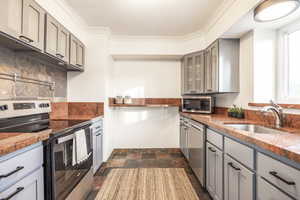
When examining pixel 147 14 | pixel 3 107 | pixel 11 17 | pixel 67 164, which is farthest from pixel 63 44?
pixel 67 164

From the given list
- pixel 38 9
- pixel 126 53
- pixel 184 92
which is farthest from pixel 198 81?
pixel 38 9

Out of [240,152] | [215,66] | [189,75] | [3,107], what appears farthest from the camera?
[189,75]

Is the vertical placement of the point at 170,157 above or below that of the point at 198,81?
below

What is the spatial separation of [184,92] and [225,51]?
1.27 meters

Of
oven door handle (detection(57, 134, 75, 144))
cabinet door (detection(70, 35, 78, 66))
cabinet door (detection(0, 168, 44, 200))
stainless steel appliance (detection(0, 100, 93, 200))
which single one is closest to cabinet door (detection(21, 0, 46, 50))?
stainless steel appliance (detection(0, 100, 93, 200))

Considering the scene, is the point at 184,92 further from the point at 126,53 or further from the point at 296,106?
the point at 296,106

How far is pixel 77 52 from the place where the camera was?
271cm

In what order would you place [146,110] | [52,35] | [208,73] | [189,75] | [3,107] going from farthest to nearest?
1. [146,110]
2. [189,75]
3. [208,73]
4. [52,35]
5. [3,107]

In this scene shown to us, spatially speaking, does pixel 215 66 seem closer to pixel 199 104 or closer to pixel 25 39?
pixel 199 104

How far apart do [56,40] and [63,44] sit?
184 mm

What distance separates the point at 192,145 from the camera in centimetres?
260

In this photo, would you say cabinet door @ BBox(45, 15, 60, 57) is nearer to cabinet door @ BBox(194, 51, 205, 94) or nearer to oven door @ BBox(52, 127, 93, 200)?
oven door @ BBox(52, 127, 93, 200)

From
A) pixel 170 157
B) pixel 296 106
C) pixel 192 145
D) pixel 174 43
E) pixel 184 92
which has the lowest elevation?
pixel 170 157

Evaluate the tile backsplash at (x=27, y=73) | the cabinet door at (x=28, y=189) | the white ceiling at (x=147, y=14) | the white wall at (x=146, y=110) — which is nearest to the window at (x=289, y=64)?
the white ceiling at (x=147, y=14)
